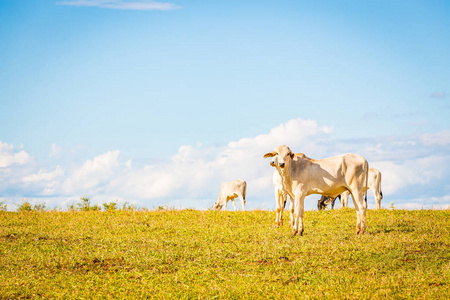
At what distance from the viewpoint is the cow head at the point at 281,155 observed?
18688mm

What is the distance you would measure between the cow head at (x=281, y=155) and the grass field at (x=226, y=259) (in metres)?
2.67

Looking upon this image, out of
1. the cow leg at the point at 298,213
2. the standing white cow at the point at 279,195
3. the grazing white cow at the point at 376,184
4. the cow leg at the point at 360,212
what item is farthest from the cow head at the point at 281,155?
the grazing white cow at the point at 376,184

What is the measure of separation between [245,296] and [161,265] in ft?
12.6

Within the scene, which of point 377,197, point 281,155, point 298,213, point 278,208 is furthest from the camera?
point 377,197

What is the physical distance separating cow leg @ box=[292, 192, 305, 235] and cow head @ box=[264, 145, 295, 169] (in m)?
1.43

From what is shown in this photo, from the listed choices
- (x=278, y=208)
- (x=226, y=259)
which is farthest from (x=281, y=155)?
(x=226, y=259)

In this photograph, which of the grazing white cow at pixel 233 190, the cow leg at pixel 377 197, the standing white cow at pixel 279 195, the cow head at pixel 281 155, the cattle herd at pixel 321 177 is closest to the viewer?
the cow head at pixel 281 155

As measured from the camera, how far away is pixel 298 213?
61.2 feet

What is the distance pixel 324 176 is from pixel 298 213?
176cm

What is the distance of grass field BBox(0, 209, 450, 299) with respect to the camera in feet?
38.1

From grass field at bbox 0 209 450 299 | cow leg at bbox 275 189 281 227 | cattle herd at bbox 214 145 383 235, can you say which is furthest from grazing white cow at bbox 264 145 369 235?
cow leg at bbox 275 189 281 227

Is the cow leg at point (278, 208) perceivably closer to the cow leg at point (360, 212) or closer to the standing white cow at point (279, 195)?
the standing white cow at point (279, 195)

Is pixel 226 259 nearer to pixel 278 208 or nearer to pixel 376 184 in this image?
pixel 278 208

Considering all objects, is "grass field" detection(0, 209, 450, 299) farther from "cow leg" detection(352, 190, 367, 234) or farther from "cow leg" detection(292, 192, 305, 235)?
"cow leg" detection(352, 190, 367, 234)
